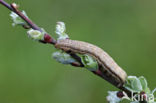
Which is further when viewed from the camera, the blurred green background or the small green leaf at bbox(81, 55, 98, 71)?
the blurred green background

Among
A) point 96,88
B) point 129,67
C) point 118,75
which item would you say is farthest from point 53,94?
point 118,75

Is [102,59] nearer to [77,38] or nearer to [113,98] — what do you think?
[113,98]

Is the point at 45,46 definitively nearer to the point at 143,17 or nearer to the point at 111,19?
the point at 111,19

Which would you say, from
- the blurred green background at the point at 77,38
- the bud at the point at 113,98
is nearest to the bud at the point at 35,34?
the bud at the point at 113,98

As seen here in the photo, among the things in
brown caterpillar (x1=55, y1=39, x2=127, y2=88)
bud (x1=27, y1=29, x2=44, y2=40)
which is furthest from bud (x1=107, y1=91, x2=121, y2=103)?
bud (x1=27, y1=29, x2=44, y2=40)

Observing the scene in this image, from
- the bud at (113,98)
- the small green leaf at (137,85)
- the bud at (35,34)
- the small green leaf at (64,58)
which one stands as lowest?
the bud at (113,98)

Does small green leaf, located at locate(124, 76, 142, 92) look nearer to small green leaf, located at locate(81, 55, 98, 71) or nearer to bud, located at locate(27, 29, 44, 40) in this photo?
small green leaf, located at locate(81, 55, 98, 71)

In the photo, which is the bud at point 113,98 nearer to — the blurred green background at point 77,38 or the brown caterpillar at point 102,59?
the brown caterpillar at point 102,59
